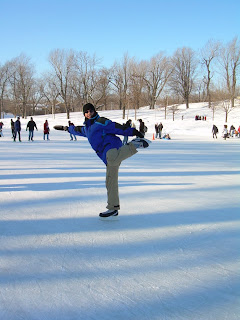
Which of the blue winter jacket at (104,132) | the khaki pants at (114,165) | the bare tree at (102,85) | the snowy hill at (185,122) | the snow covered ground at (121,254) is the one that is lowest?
the snow covered ground at (121,254)

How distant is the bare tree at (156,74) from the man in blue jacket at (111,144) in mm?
50025

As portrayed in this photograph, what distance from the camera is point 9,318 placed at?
58.6 inches

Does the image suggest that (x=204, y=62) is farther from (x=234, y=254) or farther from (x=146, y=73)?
(x=234, y=254)

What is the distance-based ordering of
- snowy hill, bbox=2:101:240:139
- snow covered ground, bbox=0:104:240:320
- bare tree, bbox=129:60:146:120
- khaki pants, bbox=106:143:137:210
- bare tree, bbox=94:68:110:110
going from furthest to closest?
bare tree, bbox=94:68:110:110 < bare tree, bbox=129:60:146:120 < snowy hill, bbox=2:101:240:139 < khaki pants, bbox=106:143:137:210 < snow covered ground, bbox=0:104:240:320

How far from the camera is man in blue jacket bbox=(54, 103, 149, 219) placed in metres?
3.01

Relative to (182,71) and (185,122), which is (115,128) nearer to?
(185,122)

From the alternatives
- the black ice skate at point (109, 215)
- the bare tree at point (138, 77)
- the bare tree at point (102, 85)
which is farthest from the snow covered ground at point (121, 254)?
the bare tree at point (102, 85)

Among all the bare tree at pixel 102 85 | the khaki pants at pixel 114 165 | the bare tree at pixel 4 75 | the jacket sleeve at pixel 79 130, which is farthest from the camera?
the bare tree at pixel 102 85

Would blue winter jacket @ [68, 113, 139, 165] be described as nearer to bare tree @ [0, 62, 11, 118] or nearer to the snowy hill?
the snowy hill

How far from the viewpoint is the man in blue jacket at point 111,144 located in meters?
3.01

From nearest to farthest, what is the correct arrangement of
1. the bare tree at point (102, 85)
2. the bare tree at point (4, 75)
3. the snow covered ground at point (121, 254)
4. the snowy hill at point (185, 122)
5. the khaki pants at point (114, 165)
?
the snow covered ground at point (121, 254)
the khaki pants at point (114, 165)
the snowy hill at point (185, 122)
the bare tree at point (4, 75)
the bare tree at point (102, 85)

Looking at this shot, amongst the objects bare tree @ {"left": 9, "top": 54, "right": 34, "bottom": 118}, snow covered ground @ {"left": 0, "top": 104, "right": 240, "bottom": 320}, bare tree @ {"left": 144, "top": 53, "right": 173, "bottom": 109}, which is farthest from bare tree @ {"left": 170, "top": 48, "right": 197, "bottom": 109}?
snow covered ground @ {"left": 0, "top": 104, "right": 240, "bottom": 320}

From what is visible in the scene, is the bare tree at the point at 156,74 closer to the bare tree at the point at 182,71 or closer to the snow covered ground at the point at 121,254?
the bare tree at the point at 182,71

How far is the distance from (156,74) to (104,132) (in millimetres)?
52196
